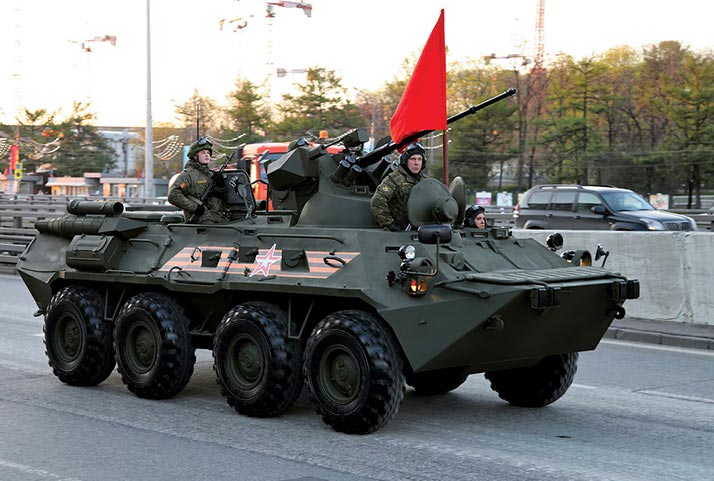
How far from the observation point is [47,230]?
423 inches

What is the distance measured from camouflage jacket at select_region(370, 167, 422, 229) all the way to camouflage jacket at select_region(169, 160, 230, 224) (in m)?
1.92

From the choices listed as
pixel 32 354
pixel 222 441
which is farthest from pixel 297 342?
pixel 32 354

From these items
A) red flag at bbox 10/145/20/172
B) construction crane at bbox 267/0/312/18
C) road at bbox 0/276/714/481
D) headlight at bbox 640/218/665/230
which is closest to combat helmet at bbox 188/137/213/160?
road at bbox 0/276/714/481

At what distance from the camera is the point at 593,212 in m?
23.6

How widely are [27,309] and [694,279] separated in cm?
949

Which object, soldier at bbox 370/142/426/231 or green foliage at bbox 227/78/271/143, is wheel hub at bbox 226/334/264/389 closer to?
soldier at bbox 370/142/426/231

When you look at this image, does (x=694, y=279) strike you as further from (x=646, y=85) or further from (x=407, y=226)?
(x=646, y=85)

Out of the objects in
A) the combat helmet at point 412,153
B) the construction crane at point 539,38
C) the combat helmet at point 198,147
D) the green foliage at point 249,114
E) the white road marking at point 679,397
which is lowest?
the white road marking at point 679,397

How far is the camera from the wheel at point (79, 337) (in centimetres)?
991

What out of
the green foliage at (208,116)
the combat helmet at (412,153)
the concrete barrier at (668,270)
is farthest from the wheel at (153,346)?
the green foliage at (208,116)

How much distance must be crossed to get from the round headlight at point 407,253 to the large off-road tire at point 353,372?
19.3 inches

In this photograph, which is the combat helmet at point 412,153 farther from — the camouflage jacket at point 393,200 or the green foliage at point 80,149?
the green foliage at point 80,149

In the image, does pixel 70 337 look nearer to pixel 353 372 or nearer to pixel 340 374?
pixel 340 374

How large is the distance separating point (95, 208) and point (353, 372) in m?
3.65
